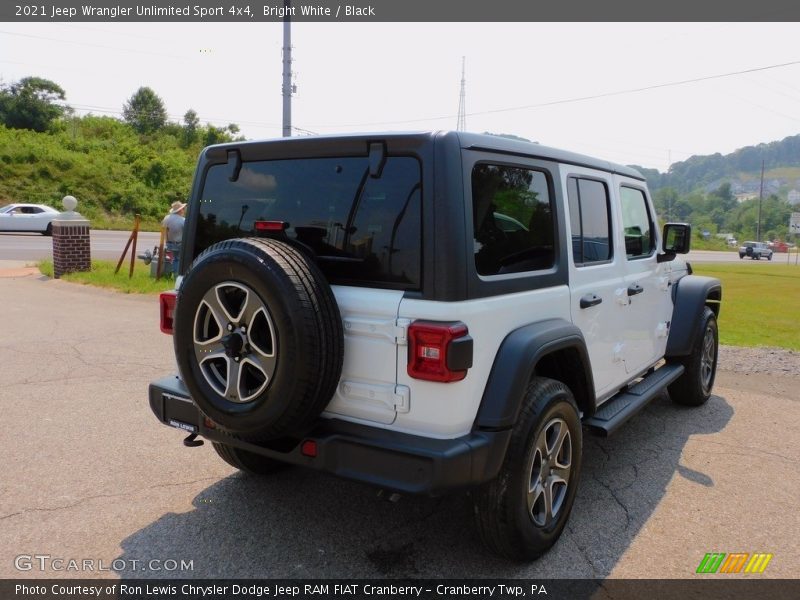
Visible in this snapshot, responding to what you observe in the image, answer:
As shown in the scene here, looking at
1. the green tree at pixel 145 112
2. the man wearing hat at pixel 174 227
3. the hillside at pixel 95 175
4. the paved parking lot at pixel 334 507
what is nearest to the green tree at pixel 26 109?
the hillside at pixel 95 175

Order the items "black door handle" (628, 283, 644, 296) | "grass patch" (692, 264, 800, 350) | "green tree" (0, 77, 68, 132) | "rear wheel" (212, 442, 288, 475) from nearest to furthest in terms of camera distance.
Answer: "rear wheel" (212, 442, 288, 475) → "black door handle" (628, 283, 644, 296) → "grass patch" (692, 264, 800, 350) → "green tree" (0, 77, 68, 132)

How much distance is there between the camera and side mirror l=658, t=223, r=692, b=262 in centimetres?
499

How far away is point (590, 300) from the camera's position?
3.57m

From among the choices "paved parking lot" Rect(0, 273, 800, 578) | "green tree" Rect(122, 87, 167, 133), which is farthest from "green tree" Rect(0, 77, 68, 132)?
"paved parking lot" Rect(0, 273, 800, 578)

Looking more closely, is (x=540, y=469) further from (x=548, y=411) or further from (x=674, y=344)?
(x=674, y=344)

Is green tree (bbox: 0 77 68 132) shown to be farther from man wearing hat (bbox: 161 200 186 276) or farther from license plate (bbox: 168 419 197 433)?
license plate (bbox: 168 419 197 433)

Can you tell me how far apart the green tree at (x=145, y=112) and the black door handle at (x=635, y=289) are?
232 ft

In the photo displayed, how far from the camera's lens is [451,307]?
8.44 feet

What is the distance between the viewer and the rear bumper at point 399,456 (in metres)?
2.52

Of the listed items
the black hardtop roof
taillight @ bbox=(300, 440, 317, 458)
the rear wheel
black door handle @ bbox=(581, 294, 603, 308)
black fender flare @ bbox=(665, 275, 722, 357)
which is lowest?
the rear wheel

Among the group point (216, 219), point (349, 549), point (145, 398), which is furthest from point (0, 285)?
point (349, 549)

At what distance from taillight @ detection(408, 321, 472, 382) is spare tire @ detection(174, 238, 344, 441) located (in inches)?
13.1

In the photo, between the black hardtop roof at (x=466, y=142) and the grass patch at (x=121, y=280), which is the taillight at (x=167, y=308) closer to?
the black hardtop roof at (x=466, y=142)

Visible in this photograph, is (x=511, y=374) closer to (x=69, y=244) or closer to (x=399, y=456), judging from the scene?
(x=399, y=456)
